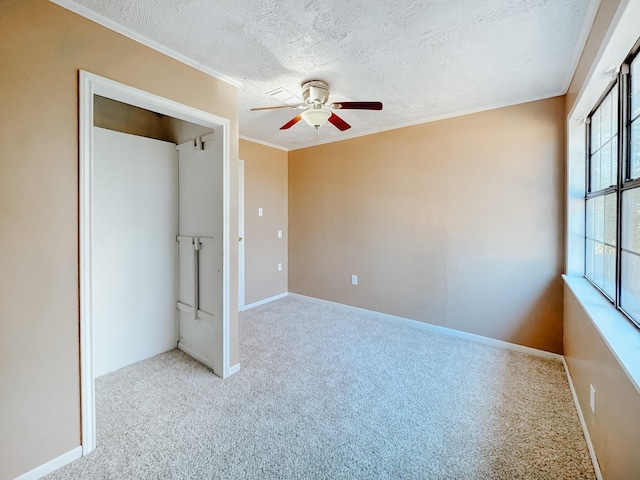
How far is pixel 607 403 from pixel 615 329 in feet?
1.14

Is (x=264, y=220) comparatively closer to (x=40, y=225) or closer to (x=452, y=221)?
(x=452, y=221)

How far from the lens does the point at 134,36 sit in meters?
1.71

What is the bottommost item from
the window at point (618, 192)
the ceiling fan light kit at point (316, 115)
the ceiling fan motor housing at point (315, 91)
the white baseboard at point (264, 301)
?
the white baseboard at point (264, 301)

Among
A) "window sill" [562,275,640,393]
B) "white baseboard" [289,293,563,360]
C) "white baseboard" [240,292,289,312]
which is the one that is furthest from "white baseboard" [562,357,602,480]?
"white baseboard" [240,292,289,312]

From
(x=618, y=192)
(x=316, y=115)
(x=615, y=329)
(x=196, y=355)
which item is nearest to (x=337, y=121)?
(x=316, y=115)

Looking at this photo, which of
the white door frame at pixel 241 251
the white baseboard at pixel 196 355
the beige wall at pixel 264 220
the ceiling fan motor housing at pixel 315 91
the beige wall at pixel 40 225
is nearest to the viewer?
the beige wall at pixel 40 225

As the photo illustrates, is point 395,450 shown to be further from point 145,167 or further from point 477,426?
point 145,167

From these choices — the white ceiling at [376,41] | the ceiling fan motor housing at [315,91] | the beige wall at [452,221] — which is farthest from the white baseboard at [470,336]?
the ceiling fan motor housing at [315,91]

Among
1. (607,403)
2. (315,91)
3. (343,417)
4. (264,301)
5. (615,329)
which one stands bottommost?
(343,417)

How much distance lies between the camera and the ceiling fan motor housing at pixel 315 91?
228 cm

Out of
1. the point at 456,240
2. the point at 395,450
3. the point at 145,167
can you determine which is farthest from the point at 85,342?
the point at 456,240

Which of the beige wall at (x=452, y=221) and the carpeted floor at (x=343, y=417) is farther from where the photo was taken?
the beige wall at (x=452, y=221)

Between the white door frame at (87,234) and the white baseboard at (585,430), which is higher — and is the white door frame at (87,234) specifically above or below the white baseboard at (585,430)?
above

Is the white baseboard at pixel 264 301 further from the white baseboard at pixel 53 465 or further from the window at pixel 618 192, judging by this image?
the window at pixel 618 192
